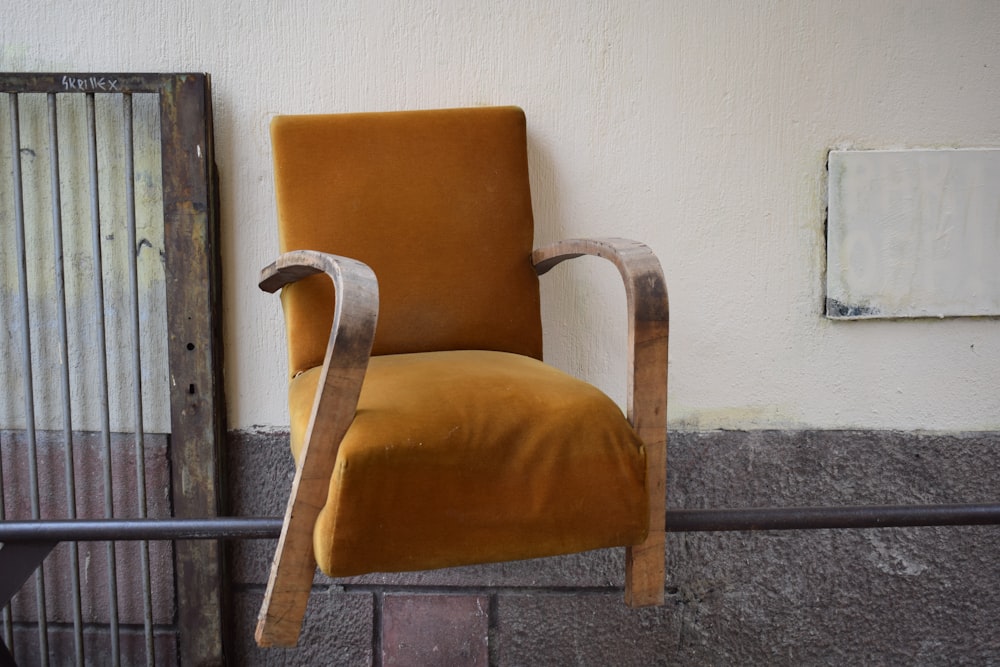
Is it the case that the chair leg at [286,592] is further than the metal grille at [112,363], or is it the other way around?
the metal grille at [112,363]

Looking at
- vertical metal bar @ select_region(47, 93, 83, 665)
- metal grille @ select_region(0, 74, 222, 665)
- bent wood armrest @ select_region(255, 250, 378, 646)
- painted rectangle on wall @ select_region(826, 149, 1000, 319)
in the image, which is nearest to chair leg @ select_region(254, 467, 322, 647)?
bent wood armrest @ select_region(255, 250, 378, 646)

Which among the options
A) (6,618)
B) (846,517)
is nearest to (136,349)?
(6,618)

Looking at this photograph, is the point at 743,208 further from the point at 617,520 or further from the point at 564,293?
the point at 617,520

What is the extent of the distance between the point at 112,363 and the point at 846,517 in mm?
1653

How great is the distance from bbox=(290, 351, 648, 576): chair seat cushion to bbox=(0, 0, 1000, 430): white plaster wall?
76cm

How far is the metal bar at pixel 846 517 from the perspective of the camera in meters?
1.44

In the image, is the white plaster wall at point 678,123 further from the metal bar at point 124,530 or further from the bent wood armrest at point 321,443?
the bent wood armrest at point 321,443

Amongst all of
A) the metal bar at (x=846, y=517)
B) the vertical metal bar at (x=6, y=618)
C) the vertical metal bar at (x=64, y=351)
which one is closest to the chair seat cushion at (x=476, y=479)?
the metal bar at (x=846, y=517)

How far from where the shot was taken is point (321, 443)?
3.66ft

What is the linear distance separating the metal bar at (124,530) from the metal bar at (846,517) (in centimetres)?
82

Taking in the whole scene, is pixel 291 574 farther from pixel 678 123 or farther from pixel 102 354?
pixel 678 123

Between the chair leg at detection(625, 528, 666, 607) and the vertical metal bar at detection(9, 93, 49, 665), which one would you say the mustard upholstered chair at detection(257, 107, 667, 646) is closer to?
the chair leg at detection(625, 528, 666, 607)

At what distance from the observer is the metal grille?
71.3 inches

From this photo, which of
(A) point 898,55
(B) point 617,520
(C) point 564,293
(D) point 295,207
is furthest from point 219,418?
(A) point 898,55
